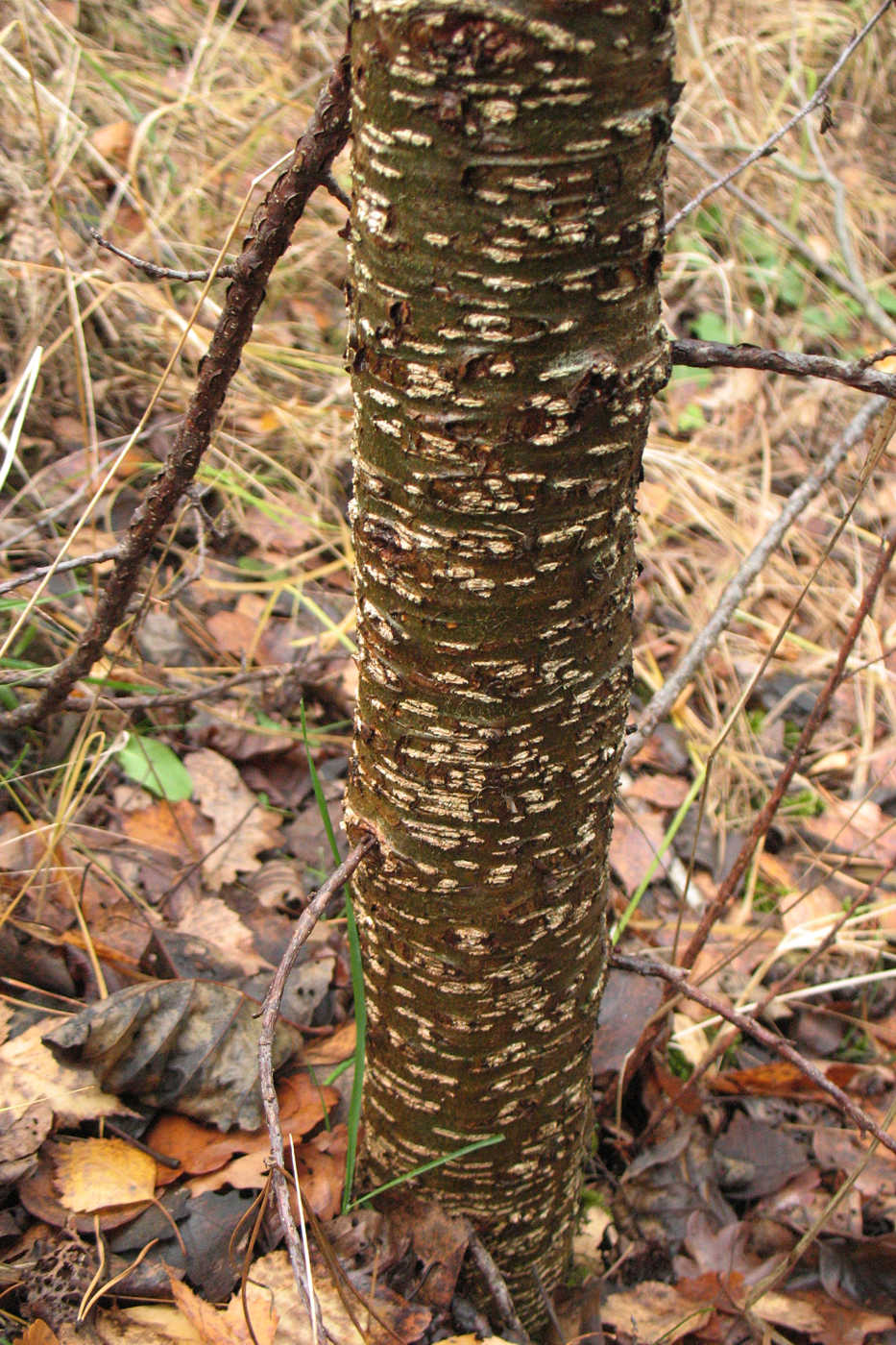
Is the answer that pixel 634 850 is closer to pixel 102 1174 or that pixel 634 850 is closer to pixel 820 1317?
pixel 820 1317

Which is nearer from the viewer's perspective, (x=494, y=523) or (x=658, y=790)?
(x=494, y=523)

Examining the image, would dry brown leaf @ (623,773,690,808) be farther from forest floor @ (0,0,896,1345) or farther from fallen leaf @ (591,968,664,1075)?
fallen leaf @ (591,968,664,1075)

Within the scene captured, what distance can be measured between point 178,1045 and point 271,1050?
2.13 ft

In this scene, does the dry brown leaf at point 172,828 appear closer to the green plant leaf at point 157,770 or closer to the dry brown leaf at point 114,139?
the green plant leaf at point 157,770

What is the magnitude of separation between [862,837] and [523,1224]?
1.63 metres

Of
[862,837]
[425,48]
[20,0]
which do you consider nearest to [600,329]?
[425,48]

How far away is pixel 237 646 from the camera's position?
8.02 feet

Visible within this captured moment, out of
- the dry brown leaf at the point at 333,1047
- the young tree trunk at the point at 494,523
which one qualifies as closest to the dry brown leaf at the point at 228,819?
the dry brown leaf at the point at 333,1047

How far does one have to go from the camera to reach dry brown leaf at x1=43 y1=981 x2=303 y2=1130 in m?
1.45

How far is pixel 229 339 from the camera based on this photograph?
1089 mm

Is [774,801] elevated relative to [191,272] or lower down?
lower down

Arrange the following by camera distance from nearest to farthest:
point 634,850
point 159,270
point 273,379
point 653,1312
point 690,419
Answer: point 159,270 < point 653,1312 < point 634,850 < point 273,379 < point 690,419

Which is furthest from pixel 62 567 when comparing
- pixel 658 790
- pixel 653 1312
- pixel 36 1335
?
pixel 658 790

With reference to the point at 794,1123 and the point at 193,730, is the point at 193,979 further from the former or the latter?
the point at 794,1123
